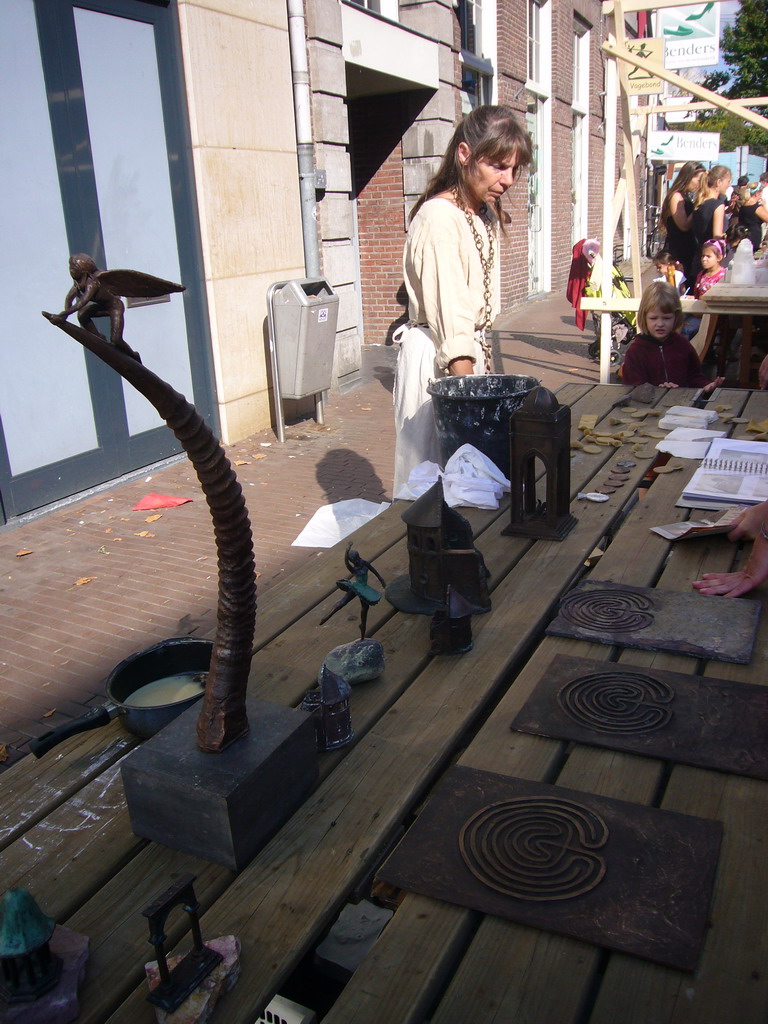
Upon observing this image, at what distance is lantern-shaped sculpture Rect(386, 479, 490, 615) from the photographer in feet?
7.69

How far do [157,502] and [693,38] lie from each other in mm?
8682

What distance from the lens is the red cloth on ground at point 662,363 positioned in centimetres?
517

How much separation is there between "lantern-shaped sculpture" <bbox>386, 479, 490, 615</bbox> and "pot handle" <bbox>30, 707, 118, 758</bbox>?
88 cm

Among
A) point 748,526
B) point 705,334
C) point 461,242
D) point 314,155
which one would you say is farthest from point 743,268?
point 748,526

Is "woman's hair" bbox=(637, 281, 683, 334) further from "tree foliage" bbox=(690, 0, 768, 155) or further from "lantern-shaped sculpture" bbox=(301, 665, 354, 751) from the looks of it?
"tree foliage" bbox=(690, 0, 768, 155)

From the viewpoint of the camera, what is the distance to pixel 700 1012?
1.15 m

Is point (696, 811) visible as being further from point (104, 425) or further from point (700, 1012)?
point (104, 425)

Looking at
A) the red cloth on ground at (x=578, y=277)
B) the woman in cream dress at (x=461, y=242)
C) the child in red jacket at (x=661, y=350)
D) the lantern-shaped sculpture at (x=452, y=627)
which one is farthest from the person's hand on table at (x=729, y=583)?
the red cloth on ground at (x=578, y=277)

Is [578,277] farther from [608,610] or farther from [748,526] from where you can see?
[608,610]

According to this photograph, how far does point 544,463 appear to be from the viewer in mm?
2807

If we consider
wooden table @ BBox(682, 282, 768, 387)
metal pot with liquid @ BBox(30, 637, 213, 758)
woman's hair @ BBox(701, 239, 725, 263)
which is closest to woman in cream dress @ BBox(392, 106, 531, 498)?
metal pot with liquid @ BBox(30, 637, 213, 758)

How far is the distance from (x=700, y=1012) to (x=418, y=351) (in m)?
3.26

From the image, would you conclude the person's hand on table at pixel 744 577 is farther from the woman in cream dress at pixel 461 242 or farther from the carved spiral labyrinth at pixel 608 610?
the woman in cream dress at pixel 461 242

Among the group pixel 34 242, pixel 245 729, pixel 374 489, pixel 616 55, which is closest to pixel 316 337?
pixel 374 489
